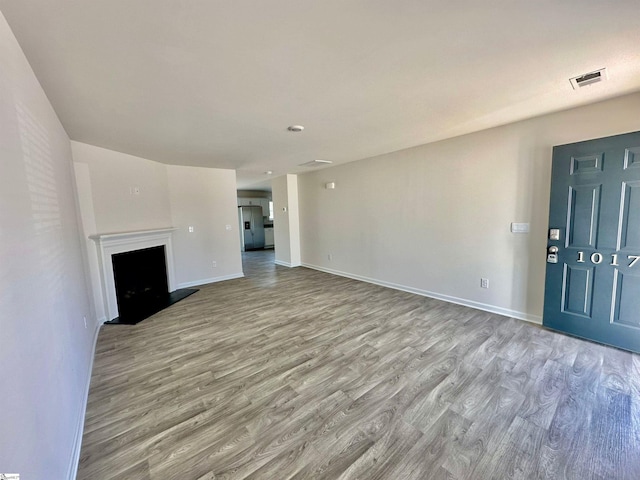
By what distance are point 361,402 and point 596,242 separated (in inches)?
114

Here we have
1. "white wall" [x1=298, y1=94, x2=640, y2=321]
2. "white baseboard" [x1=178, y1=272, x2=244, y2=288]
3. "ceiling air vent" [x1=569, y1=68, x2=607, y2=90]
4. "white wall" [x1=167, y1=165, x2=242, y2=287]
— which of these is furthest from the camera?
"white baseboard" [x1=178, y1=272, x2=244, y2=288]

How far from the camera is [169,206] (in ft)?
16.0

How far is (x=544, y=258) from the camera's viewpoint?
3.05 meters

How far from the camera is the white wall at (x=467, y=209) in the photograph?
2979 millimetres

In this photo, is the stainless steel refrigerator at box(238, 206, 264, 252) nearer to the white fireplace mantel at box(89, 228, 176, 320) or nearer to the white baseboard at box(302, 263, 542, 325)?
the white baseboard at box(302, 263, 542, 325)

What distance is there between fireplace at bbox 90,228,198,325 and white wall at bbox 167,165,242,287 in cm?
34

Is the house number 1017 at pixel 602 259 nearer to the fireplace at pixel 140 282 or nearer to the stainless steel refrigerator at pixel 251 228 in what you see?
the fireplace at pixel 140 282

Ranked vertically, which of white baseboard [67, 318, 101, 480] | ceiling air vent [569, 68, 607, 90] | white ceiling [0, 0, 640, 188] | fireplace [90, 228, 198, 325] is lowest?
white baseboard [67, 318, 101, 480]

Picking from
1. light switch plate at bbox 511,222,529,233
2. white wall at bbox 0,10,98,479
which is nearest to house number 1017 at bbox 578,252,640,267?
light switch plate at bbox 511,222,529,233

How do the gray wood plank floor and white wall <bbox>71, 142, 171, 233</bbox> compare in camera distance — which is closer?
the gray wood plank floor

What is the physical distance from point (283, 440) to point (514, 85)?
320 centimetres

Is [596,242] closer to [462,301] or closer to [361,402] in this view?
[462,301]

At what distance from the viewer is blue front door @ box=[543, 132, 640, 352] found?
8.04 ft

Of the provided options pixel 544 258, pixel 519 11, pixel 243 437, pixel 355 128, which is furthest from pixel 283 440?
pixel 544 258
